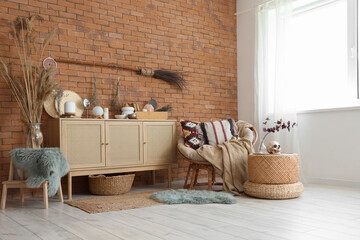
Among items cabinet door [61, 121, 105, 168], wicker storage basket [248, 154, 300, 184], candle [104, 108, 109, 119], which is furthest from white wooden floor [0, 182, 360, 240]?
candle [104, 108, 109, 119]

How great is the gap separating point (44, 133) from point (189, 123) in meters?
1.63

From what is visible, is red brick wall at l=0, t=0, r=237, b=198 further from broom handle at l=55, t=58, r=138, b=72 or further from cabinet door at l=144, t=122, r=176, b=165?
cabinet door at l=144, t=122, r=176, b=165

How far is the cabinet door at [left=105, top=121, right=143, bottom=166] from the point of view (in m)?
3.97

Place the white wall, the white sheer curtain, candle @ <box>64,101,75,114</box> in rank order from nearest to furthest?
candle @ <box>64,101,75,114</box> < the white wall < the white sheer curtain

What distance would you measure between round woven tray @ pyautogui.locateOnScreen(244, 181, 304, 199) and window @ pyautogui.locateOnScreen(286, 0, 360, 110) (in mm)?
1587

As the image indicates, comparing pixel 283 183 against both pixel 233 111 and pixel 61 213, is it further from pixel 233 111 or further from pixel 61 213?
pixel 233 111

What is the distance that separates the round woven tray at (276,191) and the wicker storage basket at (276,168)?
0.05m

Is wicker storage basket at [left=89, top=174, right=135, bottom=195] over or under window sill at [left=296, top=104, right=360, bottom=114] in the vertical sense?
under

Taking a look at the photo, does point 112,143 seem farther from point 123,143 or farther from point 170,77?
point 170,77

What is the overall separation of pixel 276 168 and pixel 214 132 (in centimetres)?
102

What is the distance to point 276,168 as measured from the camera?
3.45 meters

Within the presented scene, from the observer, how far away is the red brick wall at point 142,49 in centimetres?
390

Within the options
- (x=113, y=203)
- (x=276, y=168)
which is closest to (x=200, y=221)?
(x=113, y=203)

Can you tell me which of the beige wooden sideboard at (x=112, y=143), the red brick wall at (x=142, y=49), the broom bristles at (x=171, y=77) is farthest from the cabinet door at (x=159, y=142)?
the broom bristles at (x=171, y=77)
